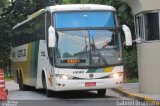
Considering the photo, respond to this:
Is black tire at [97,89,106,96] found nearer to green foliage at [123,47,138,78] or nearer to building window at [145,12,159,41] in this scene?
building window at [145,12,159,41]

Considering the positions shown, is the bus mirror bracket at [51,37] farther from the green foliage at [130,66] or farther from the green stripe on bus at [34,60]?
the green foliage at [130,66]

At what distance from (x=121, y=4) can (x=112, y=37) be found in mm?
16793

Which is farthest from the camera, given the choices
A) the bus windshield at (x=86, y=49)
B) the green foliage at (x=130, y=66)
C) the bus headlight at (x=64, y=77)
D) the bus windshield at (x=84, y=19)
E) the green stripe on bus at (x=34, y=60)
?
the green foliage at (x=130, y=66)

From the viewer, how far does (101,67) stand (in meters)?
18.5

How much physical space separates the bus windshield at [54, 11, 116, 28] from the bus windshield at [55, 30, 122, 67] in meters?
0.33

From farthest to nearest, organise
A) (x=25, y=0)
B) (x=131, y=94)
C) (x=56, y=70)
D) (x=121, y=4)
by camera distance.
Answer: (x=25, y=0), (x=121, y=4), (x=131, y=94), (x=56, y=70)

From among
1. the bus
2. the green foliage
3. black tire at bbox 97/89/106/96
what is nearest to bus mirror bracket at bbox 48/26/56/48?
the bus

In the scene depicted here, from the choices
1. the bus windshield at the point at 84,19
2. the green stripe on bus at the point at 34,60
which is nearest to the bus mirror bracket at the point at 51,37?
the bus windshield at the point at 84,19

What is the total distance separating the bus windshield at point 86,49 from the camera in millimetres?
18469

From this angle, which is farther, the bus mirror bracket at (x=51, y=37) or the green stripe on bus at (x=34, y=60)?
the green stripe on bus at (x=34, y=60)

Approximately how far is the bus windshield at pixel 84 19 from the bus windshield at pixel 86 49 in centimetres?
33

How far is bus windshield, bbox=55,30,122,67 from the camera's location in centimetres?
1847

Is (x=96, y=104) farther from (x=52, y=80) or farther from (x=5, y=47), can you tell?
(x=5, y=47)

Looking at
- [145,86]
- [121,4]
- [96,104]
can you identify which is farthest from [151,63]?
[121,4]
